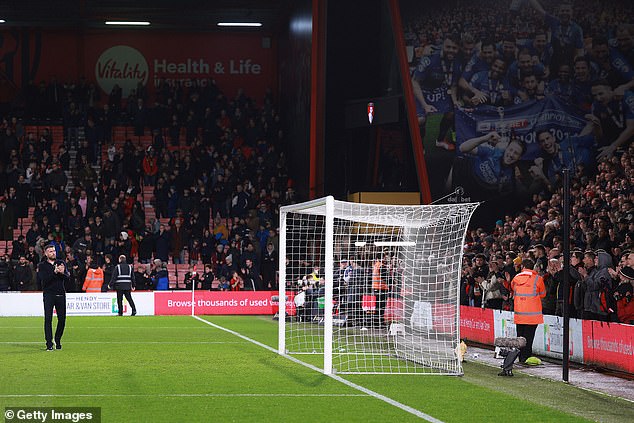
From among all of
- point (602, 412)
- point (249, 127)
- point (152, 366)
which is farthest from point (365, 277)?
point (249, 127)

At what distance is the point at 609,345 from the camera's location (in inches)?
669

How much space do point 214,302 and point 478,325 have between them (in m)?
15.2

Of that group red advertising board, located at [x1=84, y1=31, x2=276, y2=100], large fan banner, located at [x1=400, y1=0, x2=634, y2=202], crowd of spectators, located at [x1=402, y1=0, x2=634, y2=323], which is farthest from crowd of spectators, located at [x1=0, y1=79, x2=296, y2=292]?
crowd of spectators, located at [x1=402, y1=0, x2=634, y2=323]

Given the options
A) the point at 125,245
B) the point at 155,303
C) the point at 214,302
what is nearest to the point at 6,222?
the point at 125,245

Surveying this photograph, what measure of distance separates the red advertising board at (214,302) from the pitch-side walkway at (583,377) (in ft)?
56.0

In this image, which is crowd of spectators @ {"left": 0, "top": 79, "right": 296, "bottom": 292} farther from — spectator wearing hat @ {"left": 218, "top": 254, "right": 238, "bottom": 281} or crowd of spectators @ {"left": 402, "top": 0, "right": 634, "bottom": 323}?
crowd of spectators @ {"left": 402, "top": 0, "right": 634, "bottom": 323}

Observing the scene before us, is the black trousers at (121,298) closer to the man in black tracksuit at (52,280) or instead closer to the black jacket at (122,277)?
the black jacket at (122,277)

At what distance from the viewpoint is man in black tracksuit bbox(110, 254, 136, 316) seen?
107ft

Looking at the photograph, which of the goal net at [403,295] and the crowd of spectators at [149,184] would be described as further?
the crowd of spectators at [149,184]

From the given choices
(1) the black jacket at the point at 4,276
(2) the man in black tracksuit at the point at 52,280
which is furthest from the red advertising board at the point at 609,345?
(1) the black jacket at the point at 4,276

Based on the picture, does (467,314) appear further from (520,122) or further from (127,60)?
(127,60)

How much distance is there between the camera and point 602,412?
494 inches

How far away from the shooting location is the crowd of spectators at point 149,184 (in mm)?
37750

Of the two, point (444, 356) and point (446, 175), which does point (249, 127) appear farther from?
point (444, 356)
